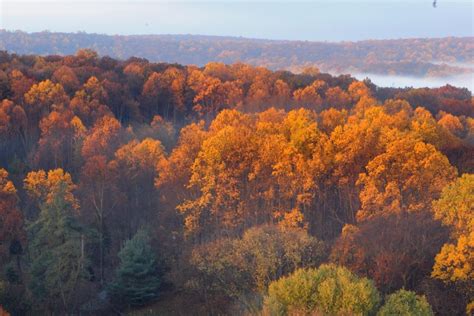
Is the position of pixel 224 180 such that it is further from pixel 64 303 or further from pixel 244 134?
pixel 64 303

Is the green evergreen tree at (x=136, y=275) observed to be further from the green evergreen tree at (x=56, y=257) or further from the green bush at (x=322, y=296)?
the green bush at (x=322, y=296)

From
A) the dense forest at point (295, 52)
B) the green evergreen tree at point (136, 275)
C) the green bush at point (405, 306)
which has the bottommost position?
the green evergreen tree at point (136, 275)

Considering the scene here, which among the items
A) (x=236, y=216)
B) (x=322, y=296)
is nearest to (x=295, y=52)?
(x=236, y=216)

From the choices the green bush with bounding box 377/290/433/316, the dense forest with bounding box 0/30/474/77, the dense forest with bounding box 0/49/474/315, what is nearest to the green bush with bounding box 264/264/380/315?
the dense forest with bounding box 0/49/474/315

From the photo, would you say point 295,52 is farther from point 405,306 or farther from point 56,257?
point 405,306

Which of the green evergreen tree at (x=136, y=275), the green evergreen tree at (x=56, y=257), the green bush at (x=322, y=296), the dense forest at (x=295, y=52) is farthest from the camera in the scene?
the dense forest at (x=295, y=52)

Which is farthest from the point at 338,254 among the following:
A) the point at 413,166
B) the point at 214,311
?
the point at 413,166

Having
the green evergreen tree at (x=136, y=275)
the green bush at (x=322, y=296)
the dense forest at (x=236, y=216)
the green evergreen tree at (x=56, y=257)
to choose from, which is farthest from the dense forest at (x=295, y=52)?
the green bush at (x=322, y=296)
